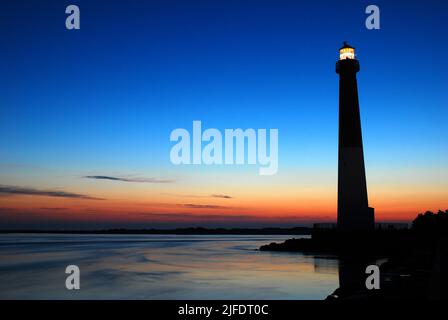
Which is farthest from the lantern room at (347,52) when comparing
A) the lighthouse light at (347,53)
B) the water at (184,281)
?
the water at (184,281)

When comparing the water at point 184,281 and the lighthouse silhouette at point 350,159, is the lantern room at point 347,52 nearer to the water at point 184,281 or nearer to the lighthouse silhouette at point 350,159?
the lighthouse silhouette at point 350,159

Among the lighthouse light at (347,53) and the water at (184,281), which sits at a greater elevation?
the lighthouse light at (347,53)

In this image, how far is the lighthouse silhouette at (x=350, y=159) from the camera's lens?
96.4 ft

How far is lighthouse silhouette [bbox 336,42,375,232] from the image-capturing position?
29.4 metres

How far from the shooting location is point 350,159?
29484 millimetres

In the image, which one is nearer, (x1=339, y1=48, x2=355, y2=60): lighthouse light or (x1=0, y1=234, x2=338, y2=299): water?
(x1=0, y1=234, x2=338, y2=299): water

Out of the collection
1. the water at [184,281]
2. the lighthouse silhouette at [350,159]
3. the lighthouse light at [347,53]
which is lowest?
the water at [184,281]

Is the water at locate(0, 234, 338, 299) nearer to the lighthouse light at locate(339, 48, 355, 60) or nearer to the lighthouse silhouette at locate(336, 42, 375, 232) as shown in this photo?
the lighthouse silhouette at locate(336, 42, 375, 232)

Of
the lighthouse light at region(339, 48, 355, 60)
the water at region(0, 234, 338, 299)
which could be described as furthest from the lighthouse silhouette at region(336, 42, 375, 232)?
the water at region(0, 234, 338, 299)

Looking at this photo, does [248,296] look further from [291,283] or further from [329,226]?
[329,226]

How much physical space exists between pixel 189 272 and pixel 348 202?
11.4 metres

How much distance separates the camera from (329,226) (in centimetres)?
3759

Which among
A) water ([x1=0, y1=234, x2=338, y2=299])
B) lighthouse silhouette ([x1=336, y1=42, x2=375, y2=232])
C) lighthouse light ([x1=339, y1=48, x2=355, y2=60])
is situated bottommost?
water ([x1=0, y1=234, x2=338, y2=299])
